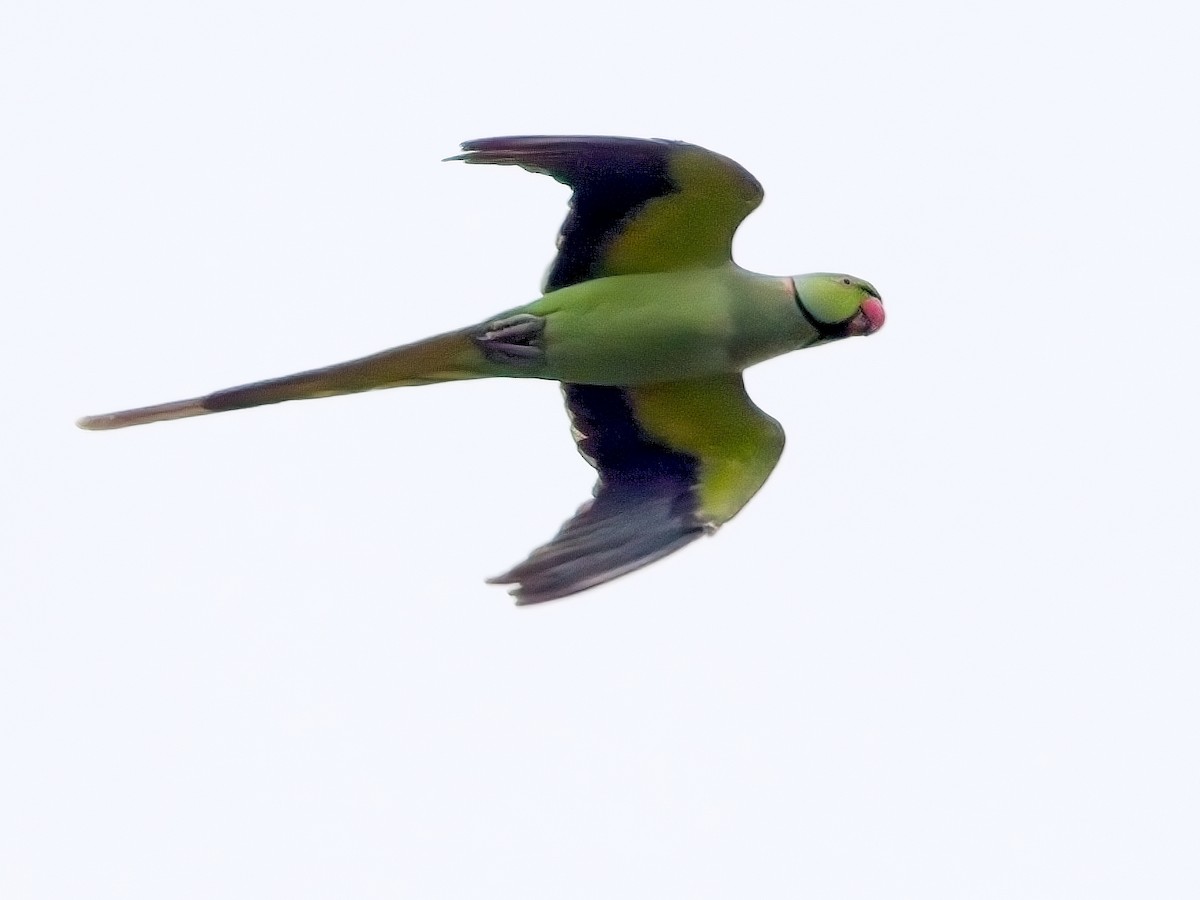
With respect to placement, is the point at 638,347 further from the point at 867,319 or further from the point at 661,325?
the point at 867,319

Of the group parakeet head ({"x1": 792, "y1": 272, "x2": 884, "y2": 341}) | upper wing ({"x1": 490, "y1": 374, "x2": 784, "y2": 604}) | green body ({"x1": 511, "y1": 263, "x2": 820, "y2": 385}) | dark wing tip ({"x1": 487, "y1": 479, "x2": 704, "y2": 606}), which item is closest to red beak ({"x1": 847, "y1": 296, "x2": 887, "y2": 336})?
parakeet head ({"x1": 792, "y1": 272, "x2": 884, "y2": 341})

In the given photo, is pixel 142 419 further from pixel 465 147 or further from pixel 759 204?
pixel 759 204

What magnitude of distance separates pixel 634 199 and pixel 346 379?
810 millimetres

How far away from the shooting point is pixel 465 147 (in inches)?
115

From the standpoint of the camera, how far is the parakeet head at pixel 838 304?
3287 millimetres

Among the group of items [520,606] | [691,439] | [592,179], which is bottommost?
[520,606]

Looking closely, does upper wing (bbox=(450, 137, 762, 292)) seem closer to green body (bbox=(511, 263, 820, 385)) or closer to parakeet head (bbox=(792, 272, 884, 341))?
green body (bbox=(511, 263, 820, 385))

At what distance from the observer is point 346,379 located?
3.09 m

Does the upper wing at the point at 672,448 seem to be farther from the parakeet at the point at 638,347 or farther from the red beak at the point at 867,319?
the red beak at the point at 867,319

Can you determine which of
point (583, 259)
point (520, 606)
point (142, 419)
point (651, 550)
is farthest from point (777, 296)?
point (142, 419)

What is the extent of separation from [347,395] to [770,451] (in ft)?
3.53

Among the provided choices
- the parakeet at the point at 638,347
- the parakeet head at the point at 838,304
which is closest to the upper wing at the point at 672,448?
the parakeet at the point at 638,347

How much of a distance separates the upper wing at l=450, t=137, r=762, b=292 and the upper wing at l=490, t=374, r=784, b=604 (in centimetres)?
32

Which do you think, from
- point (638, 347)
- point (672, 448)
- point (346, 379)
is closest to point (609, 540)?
point (672, 448)
